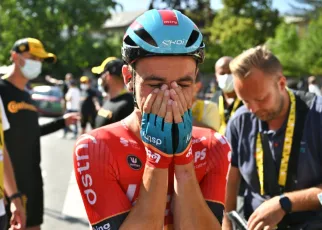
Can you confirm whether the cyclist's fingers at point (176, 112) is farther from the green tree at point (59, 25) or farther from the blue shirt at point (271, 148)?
the green tree at point (59, 25)

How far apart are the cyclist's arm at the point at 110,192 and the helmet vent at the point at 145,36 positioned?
50 centimetres

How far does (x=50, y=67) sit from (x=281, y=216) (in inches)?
1778

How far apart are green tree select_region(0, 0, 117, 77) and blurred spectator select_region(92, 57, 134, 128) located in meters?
41.5

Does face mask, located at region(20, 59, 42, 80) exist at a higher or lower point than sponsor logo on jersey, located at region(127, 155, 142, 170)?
lower

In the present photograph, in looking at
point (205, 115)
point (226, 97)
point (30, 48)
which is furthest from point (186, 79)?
point (226, 97)

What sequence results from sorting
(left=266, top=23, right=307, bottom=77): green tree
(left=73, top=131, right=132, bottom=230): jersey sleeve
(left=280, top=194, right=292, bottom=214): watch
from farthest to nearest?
(left=266, top=23, right=307, bottom=77): green tree → (left=280, top=194, right=292, bottom=214): watch → (left=73, top=131, right=132, bottom=230): jersey sleeve

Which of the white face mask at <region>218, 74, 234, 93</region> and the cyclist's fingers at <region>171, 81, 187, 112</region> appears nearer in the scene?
the cyclist's fingers at <region>171, 81, 187, 112</region>

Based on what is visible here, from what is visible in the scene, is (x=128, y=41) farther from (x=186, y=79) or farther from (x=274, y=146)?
(x=274, y=146)

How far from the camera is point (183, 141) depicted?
2.12m

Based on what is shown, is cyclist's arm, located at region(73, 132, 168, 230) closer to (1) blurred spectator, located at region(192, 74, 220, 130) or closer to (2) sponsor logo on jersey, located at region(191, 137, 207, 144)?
(2) sponsor logo on jersey, located at region(191, 137, 207, 144)

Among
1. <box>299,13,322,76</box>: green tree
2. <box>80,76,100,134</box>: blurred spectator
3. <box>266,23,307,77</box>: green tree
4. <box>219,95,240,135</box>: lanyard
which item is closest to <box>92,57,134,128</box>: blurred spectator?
<box>219,95,240,135</box>: lanyard

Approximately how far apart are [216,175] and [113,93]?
3.88m

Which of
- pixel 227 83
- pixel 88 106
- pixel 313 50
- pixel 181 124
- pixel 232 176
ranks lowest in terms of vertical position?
pixel 313 50

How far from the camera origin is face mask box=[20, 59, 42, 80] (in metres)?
4.98
